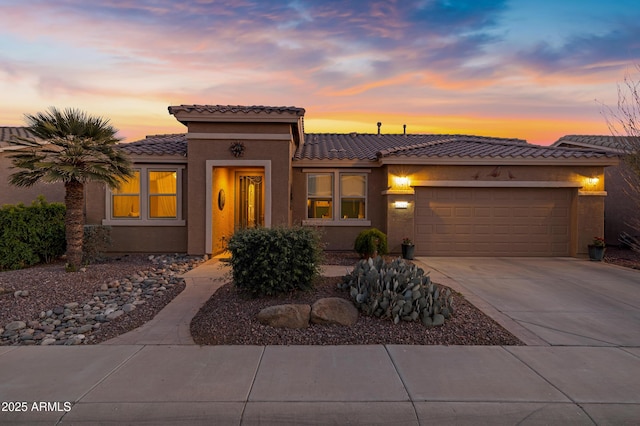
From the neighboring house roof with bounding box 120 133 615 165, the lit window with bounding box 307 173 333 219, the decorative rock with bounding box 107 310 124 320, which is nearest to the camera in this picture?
the decorative rock with bounding box 107 310 124 320

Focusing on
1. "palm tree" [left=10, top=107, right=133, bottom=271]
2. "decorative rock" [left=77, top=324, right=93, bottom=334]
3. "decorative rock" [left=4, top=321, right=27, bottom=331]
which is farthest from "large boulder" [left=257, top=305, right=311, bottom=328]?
"palm tree" [left=10, top=107, right=133, bottom=271]

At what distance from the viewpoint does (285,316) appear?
229 inches

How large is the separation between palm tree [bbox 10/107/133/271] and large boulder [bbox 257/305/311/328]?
5865 mm

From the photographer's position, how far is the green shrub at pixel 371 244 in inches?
440

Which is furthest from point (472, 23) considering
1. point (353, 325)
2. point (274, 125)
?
point (353, 325)

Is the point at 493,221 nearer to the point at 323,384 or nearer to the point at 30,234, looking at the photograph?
the point at 323,384

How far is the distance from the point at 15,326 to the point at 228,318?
323 cm

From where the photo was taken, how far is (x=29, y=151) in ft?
29.4

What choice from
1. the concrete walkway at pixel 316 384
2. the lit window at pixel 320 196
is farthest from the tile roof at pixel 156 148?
the concrete walkway at pixel 316 384

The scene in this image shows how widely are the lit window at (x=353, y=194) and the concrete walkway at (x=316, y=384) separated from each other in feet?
28.5

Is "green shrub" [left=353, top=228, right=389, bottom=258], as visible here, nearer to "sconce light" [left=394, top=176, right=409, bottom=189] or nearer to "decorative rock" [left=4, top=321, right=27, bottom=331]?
"sconce light" [left=394, top=176, right=409, bottom=189]

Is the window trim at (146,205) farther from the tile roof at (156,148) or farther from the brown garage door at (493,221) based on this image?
the brown garage door at (493,221)

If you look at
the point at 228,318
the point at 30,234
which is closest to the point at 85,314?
the point at 228,318

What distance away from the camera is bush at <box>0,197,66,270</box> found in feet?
34.0
